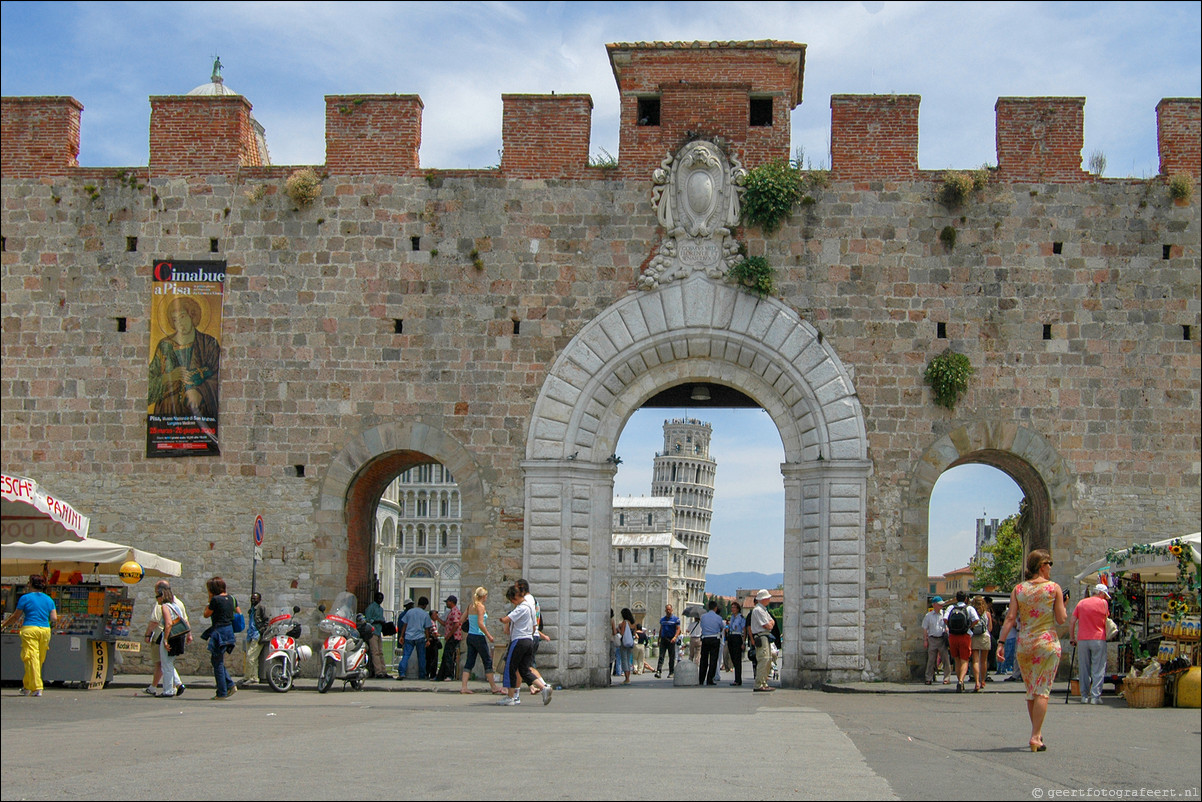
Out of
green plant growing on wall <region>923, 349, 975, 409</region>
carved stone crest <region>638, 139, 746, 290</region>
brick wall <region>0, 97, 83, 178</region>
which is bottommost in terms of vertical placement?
green plant growing on wall <region>923, 349, 975, 409</region>

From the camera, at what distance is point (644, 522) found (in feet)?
389

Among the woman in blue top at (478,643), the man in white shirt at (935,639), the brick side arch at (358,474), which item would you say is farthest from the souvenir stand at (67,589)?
the man in white shirt at (935,639)

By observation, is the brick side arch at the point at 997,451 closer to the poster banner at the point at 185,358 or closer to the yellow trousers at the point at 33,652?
the poster banner at the point at 185,358

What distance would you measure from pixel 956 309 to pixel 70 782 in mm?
14592

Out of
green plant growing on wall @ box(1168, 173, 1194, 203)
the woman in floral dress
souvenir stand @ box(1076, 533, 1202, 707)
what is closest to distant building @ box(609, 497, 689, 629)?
green plant growing on wall @ box(1168, 173, 1194, 203)

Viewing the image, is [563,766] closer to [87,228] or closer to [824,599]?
[824,599]

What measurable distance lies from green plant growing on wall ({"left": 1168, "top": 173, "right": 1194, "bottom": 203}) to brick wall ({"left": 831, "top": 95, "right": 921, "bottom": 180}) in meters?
3.69

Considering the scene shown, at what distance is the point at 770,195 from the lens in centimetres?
1962

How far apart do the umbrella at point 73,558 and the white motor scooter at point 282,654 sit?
1717 mm

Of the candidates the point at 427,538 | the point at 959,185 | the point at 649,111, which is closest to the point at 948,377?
the point at 959,185

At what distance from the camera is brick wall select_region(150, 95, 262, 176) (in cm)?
2042

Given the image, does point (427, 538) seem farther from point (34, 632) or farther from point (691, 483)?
point (34, 632)

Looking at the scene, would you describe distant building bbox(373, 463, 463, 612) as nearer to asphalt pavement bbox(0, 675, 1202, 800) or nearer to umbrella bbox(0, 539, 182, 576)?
umbrella bbox(0, 539, 182, 576)

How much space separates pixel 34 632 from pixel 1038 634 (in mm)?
10899
